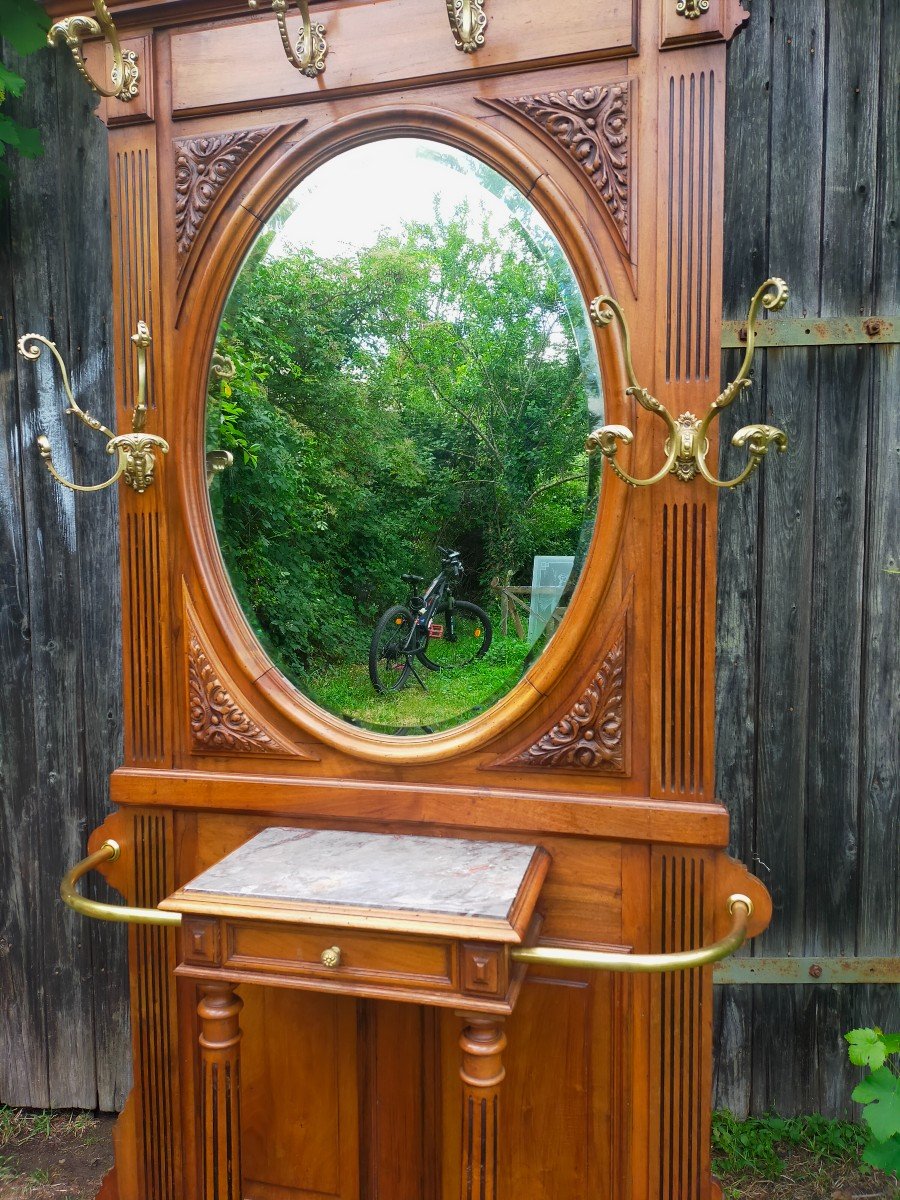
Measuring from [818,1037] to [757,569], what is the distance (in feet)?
Result: 3.86

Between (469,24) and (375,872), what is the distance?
4.78 feet

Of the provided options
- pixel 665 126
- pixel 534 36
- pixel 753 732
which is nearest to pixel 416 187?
pixel 534 36

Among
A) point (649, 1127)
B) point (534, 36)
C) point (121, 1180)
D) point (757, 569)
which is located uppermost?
point (534, 36)

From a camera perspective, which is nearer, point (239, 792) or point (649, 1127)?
point (649, 1127)

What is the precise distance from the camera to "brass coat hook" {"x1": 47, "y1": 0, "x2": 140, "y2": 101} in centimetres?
139

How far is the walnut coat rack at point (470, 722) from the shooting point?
1.36 meters

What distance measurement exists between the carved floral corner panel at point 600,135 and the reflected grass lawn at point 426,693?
76cm

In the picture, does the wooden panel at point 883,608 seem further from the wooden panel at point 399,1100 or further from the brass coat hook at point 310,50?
the brass coat hook at point 310,50

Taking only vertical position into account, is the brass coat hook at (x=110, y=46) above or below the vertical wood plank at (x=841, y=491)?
above

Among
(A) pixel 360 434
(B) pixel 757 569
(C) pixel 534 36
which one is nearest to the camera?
(C) pixel 534 36

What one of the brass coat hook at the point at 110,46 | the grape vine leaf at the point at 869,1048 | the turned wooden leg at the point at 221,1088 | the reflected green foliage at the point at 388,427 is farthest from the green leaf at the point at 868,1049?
the brass coat hook at the point at 110,46

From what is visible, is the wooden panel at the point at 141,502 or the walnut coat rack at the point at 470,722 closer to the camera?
the walnut coat rack at the point at 470,722

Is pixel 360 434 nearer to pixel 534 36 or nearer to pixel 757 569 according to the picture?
pixel 534 36

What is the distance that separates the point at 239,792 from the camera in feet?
5.15
